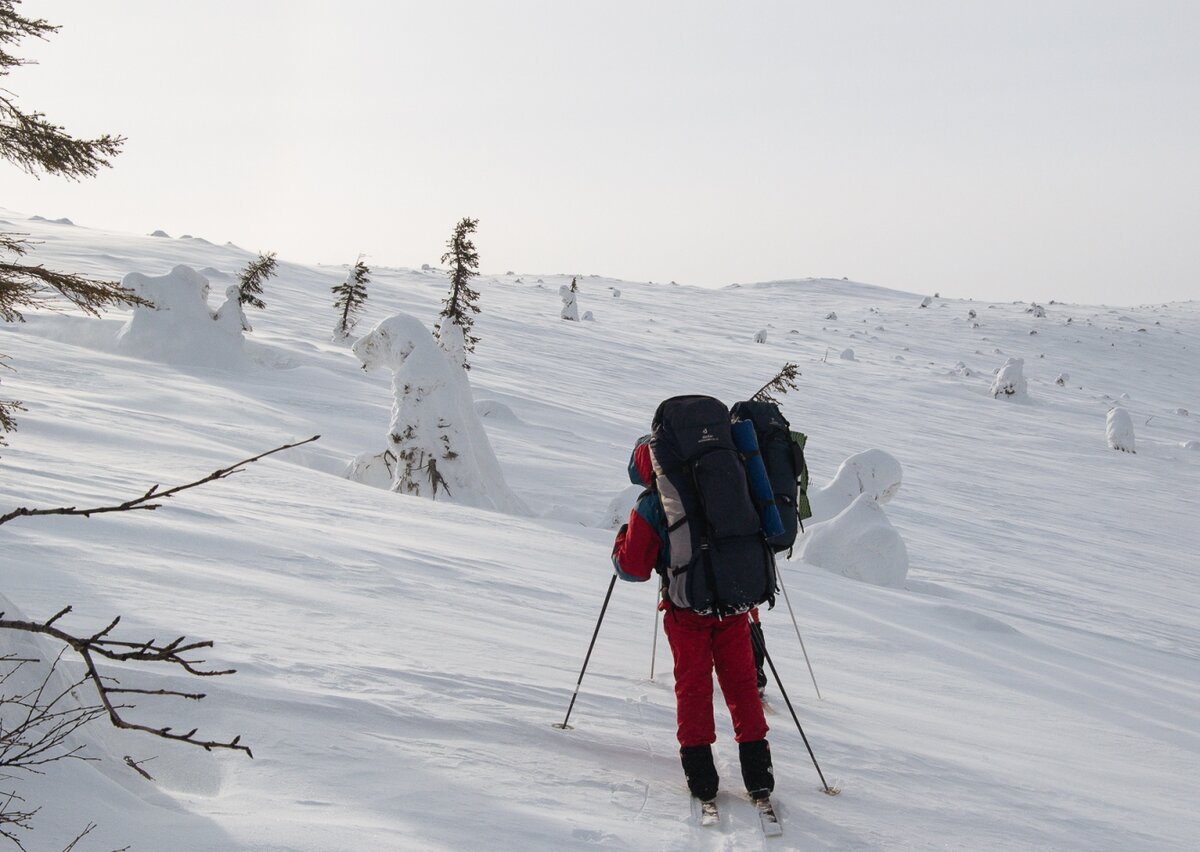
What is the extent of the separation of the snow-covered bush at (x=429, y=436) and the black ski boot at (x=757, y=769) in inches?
417

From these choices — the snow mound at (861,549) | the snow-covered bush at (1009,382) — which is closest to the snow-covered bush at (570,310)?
the snow-covered bush at (1009,382)

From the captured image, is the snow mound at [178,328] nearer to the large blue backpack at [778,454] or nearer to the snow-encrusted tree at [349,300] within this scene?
the snow-encrusted tree at [349,300]

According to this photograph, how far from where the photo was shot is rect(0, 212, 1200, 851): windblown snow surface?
3805mm

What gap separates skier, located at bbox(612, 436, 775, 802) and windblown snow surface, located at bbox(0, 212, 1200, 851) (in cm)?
28

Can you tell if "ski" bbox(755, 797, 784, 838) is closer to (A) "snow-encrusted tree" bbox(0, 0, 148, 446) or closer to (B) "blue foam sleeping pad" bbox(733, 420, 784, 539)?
(B) "blue foam sleeping pad" bbox(733, 420, 784, 539)

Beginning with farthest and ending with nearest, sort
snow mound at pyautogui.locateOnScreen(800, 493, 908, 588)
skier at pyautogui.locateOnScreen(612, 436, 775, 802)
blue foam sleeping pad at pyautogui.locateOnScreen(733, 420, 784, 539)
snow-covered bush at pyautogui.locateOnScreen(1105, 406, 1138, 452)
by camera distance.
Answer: snow-covered bush at pyautogui.locateOnScreen(1105, 406, 1138, 452), snow mound at pyautogui.locateOnScreen(800, 493, 908, 588), blue foam sleeping pad at pyautogui.locateOnScreen(733, 420, 784, 539), skier at pyautogui.locateOnScreen(612, 436, 775, 802)

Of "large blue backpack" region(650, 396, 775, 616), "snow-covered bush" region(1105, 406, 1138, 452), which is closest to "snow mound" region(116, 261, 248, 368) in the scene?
"large blue backpack" region(650, 396, 775, 616)

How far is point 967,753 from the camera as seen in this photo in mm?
5688

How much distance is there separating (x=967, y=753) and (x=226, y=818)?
4.30 m

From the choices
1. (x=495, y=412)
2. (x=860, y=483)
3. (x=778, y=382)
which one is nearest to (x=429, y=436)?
(x=778, y=382)

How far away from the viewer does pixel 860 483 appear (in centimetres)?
1672

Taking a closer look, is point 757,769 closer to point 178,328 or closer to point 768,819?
point 768,819

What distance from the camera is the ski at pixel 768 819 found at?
161 inches

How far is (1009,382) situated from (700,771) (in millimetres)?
40982
